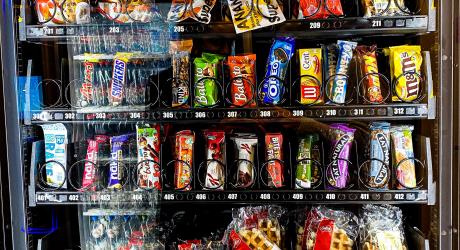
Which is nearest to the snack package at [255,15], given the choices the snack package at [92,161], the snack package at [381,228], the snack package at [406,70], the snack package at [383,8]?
the snack package at [383,8]

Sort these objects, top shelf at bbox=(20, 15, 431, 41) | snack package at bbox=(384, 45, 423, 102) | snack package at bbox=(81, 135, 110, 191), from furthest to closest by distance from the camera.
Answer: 1. snack package at bbox=(81, 135, 110, 191)
2. snack package at bbox=(384, 45, 423, 102)
3. top shelf at bbox=(20, 15, 431, 41)

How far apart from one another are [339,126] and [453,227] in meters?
0.49

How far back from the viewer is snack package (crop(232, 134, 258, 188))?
1.73 m

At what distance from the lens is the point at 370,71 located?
170 cm

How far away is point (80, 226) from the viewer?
5.91 ft

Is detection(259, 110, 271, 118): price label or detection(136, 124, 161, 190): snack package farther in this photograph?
detection(136, 124, 161, 190): snack package

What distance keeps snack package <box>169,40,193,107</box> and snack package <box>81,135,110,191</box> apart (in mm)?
311

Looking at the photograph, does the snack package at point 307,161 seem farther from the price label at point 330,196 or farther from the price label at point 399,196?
the price label at point 399,196

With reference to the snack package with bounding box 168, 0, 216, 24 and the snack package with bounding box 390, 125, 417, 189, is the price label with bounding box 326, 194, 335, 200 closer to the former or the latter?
the snack package with bounding box 390, 125, 417, 189

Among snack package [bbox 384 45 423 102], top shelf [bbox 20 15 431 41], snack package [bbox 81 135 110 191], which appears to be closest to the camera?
top shelf [bbox 20 15 431 41]

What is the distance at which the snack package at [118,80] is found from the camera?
1722mm

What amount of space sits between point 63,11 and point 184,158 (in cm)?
66

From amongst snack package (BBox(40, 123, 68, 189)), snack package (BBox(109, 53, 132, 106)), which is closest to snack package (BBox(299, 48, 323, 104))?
snack package (BBox(109, 53, 132, 106))

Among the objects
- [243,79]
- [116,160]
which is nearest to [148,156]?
[116,160]
